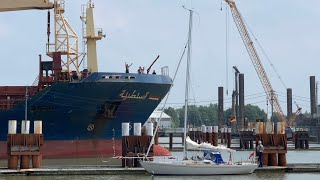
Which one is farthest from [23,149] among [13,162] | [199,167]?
[199,167]

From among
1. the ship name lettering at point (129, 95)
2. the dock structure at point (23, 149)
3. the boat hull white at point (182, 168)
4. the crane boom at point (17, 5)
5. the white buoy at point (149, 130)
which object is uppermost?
the crane boom at point (17, 5)

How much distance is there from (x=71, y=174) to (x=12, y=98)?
46.7 feet

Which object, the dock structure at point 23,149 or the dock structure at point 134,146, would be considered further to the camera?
the dock structure at point 134,146

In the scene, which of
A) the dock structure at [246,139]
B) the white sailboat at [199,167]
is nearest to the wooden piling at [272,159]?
the white sailboat at [199,167]

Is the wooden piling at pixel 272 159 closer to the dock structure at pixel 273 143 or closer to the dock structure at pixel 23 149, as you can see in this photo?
the dock structure at pixel 273 143

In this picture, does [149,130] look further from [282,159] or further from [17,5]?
[17,5]

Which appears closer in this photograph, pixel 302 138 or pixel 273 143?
pixel 273 143

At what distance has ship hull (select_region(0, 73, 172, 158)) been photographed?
143 ft

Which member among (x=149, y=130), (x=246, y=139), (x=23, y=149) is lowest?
(x=246, y=139)

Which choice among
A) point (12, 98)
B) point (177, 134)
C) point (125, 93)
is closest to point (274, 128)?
point (125, 93)

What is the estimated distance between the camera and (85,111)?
1741 inches

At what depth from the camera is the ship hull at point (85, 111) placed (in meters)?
43.6

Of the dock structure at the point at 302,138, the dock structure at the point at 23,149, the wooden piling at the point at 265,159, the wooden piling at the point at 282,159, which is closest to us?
the dock structure at the point at 23,149

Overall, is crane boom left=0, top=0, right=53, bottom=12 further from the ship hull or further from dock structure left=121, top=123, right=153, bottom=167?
dock structure left=121, top=123, right=153, bottom=167
